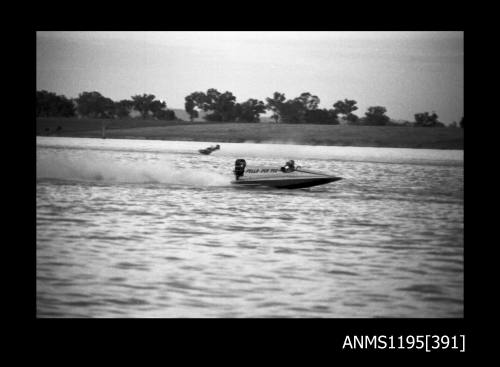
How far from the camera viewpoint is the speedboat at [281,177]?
939 inches

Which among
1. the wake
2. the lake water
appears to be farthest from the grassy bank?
→ the lake water

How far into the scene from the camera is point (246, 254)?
42.9ft

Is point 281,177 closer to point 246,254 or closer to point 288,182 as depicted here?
point 288,182

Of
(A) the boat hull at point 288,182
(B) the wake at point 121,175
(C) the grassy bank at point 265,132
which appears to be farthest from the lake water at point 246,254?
(C) the grassy bank at point 265,132

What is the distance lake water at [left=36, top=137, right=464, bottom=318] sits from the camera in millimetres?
9773

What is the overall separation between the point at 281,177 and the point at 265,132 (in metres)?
53.9

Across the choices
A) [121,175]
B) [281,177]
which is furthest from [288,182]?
[121,175]

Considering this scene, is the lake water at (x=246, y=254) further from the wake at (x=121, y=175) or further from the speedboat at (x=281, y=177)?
the wake at (x=121, y=175)

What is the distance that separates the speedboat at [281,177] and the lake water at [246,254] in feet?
1.62

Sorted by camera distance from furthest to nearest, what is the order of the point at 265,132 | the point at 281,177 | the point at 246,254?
1. the point at 265,132
2. the point at 281,177
3. the point at 246,254

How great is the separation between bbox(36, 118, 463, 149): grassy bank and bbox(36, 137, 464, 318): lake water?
45566mm

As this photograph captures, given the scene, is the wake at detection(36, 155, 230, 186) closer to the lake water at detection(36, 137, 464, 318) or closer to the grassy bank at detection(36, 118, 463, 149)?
the lake water at detection(36, 137, 464, 318)
